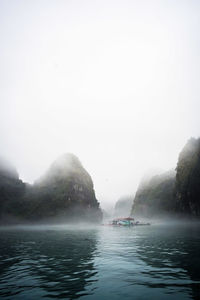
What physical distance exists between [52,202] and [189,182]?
117669 mm

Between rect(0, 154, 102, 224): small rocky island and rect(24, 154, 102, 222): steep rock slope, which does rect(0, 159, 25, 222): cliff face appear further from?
rect(24, 154, 102, 222): steep rock slope

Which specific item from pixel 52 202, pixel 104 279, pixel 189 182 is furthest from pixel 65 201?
pixel 104 279

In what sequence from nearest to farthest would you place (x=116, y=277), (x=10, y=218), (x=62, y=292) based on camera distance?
(x=62, y=292), (x=116, y=277), (x=10, y=218)

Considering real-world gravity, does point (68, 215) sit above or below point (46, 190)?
below

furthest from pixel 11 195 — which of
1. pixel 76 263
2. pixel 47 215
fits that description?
pixel 76 263

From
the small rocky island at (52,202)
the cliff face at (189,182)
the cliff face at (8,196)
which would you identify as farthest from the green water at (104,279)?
the cliff face at (8,196)

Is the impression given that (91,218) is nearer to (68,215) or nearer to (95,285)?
(68,215)

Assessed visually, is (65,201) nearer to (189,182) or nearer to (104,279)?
(189,182)

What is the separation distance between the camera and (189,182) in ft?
372

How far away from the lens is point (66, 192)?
183625 millimetres

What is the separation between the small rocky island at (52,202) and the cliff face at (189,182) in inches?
3178

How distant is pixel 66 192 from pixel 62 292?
580 ft

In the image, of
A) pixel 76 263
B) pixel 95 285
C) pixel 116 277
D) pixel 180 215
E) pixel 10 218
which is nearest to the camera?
pixel 95 285

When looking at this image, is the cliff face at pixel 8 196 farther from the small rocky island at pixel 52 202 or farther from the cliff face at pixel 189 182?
the cliff face at pixel 189 182
